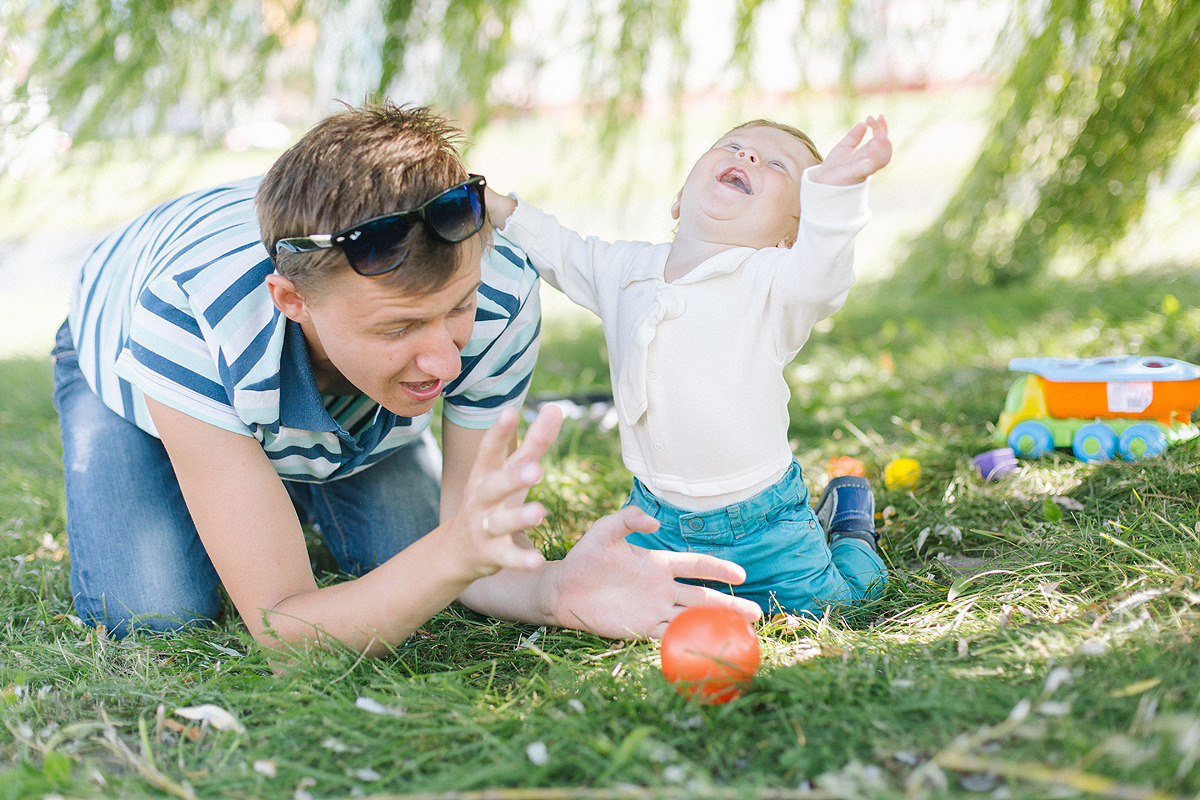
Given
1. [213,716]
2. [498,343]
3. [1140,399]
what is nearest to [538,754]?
[213,716]

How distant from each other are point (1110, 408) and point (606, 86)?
82.8 inches

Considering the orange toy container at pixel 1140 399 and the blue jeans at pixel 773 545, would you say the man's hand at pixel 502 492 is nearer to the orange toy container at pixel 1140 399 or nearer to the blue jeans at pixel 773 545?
the blue jeans at pixel 773 545

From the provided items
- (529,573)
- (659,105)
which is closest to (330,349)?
(529,573)

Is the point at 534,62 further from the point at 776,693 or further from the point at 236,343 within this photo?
the point at 776,693

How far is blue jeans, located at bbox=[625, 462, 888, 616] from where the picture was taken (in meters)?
1.81

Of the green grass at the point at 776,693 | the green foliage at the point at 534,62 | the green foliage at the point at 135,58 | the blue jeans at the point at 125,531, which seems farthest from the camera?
the green foliage at the point at 135,58

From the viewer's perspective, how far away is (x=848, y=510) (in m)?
2.13

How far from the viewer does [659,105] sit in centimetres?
Result: 360

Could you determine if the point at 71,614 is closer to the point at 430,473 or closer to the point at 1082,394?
the point at 430,473

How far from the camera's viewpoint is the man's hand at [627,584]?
5.33ft

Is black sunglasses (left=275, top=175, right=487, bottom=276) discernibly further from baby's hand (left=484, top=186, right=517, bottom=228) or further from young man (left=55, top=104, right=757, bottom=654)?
baby's hand (left=484, top=186, right=517, bottom=228)

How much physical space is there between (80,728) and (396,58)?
2.83m

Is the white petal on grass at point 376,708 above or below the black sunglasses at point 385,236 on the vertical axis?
below

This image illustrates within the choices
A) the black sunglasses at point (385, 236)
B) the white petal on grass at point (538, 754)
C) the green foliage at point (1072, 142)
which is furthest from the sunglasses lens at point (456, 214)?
the green foliage at point (1072, 142)
